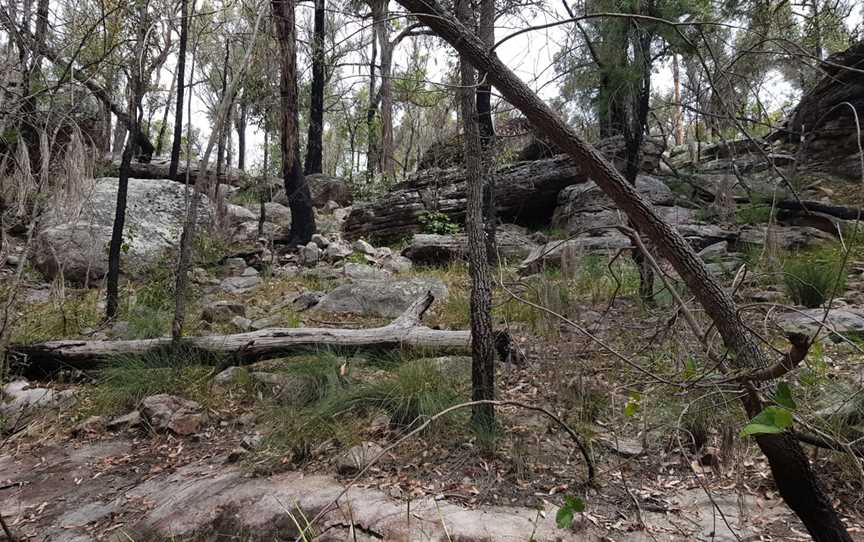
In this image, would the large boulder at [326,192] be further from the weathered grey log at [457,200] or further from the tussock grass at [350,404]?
the tussock grass at [350,404]

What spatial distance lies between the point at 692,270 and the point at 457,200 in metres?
7.56

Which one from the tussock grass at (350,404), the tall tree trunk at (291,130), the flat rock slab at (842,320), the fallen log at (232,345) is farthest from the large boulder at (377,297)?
the flat rock slab at (842,320)

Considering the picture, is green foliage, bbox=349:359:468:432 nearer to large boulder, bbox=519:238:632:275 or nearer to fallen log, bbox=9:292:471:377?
fallen log, bbox=9:292:471:377

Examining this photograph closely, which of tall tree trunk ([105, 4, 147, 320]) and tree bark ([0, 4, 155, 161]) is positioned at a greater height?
tree bark ([0, 4, 155, 161])

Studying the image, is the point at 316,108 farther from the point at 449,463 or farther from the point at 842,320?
the point at 842,320

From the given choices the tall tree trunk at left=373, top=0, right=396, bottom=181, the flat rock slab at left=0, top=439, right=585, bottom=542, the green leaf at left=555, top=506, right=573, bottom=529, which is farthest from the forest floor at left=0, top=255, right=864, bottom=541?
the tall tree trunk at left=373, top=0, right=396, bottom=181

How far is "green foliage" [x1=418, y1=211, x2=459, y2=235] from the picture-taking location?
857 cm

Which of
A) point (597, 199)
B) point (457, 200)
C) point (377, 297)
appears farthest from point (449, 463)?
point (457, 200)

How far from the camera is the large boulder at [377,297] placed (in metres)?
5.51

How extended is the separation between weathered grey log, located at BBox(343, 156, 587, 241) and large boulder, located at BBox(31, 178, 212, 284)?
301 centimetres

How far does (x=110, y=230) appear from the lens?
24.3 ft

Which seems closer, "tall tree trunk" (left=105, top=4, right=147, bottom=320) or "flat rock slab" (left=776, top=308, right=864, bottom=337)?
"flat rock slab" (left=776, top=308, right=864, bottom=337)

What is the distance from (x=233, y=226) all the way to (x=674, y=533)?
30.7ft

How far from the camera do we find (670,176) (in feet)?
28.3
